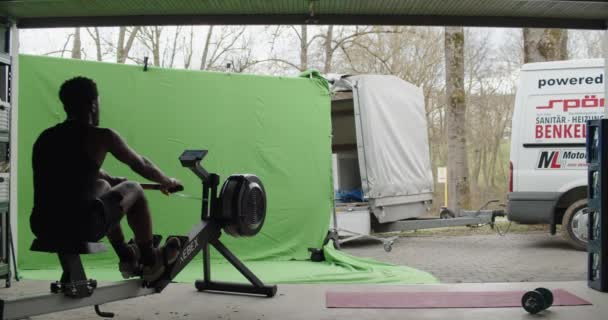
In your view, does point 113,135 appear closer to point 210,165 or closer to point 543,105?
point 210,165

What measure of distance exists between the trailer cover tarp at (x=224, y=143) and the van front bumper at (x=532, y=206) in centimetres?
275

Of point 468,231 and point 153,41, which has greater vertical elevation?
point 153,41

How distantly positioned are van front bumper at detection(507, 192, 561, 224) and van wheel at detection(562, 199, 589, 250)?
8.1 inches

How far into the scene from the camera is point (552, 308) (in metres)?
4.42

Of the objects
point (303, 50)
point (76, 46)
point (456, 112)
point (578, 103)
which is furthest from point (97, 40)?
point (578, 103)

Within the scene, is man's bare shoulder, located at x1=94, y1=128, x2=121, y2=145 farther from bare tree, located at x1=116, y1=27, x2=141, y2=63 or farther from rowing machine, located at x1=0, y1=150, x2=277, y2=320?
bare tree, located at x1=116, y1=27, x2=141, y2=63

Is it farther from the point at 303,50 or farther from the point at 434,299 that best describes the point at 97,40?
the point at 434,299

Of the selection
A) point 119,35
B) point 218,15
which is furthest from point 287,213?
point 119,35

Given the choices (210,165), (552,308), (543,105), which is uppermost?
(543,105)

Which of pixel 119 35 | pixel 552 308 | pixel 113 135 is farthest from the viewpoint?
pixel 119 35

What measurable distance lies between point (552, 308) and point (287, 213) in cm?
348

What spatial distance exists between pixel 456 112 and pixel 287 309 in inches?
394

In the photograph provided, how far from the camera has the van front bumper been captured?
26.8 ft

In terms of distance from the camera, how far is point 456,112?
13477mm
